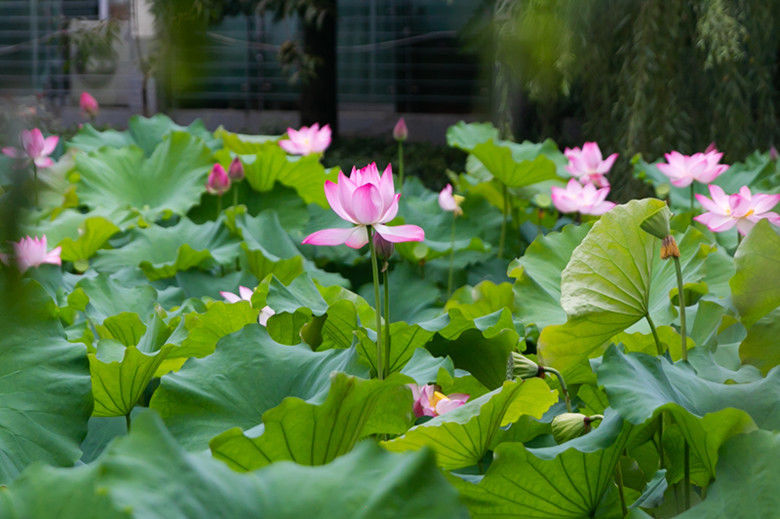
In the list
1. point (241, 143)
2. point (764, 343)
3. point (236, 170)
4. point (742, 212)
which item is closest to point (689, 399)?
point (764, 343)

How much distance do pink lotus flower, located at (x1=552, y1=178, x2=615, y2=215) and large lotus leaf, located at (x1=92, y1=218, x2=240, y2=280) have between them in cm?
50

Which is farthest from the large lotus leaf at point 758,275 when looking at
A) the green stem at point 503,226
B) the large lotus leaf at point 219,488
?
the green stem at point 503,226

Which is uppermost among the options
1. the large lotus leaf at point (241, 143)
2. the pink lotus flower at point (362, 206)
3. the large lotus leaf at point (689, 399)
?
the pink lotus flower at point (362, 206)

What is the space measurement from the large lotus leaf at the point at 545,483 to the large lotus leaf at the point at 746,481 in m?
0.08

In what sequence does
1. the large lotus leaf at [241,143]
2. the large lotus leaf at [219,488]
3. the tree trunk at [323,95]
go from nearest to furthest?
1. the large lotus leaf at [219,488]
2. the large lotus leaf at [241,143]
3. the tree trunk at [323,95]

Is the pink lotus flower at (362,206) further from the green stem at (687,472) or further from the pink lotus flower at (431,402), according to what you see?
the green stem at (687,472)

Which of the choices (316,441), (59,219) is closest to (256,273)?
(59,219)

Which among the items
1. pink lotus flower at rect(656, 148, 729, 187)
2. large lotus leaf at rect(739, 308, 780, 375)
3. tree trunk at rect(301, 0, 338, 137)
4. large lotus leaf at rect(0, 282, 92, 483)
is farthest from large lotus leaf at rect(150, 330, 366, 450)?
tree trunk at rect(301, 0, 338, 137)

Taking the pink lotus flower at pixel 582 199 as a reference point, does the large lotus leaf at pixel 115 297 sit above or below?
below

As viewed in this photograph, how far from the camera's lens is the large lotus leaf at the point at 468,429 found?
2.03 ft

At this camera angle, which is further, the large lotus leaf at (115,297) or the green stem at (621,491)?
the large lotus leaf at (115,297)

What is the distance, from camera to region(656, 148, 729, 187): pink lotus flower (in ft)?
4.50

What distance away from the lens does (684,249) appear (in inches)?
42.3

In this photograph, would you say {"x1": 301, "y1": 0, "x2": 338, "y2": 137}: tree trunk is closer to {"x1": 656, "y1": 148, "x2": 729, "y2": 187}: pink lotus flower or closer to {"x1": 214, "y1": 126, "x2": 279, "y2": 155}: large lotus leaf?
{"x1": 214, "y1": 126, "x2": 279, "y2": 155}: large lotus leaf
